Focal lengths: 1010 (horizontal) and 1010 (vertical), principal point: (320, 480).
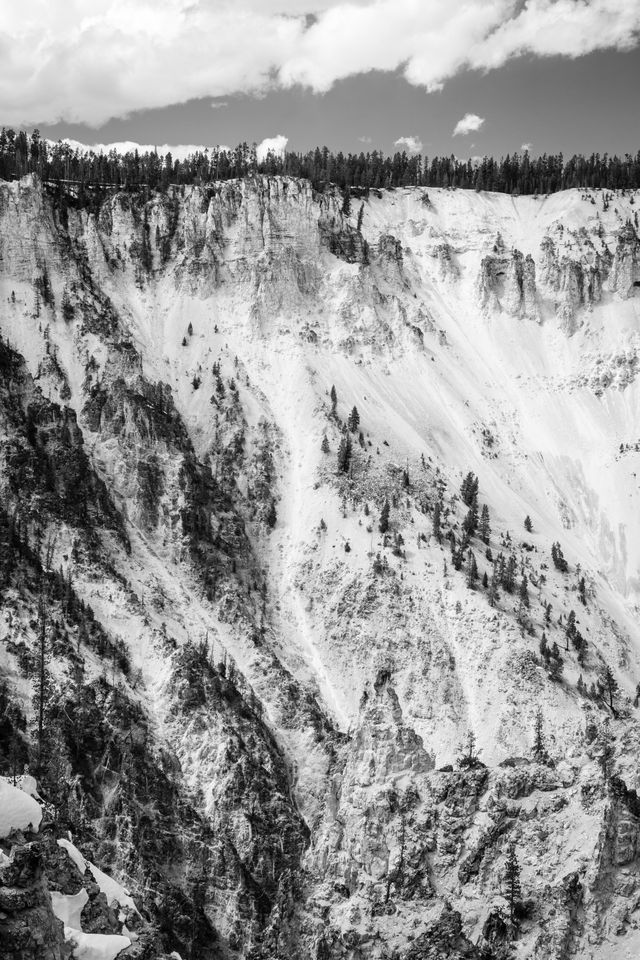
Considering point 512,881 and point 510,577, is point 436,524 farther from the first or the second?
point 512,881

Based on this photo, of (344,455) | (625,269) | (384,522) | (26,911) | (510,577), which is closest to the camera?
(26,911)

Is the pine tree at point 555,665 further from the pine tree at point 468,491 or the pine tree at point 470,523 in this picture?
the pine tree at point 468,491

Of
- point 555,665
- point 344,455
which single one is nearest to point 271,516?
point 344,455

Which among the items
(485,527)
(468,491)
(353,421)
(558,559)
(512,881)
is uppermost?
(353,421)

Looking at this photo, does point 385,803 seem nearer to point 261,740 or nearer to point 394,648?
point 261,740

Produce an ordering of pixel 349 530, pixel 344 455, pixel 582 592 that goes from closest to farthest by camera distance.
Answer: pixel 349 530 < pixel 582 592 < pixel 344 455
